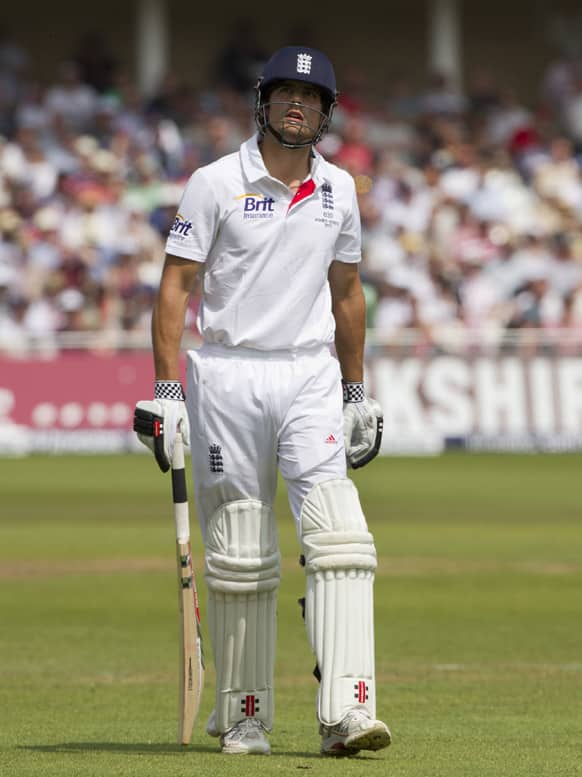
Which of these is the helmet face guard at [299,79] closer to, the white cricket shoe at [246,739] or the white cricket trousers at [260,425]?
the white cricket trousers at [260,425]

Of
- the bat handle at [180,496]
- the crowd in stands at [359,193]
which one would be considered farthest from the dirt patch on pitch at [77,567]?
the crowd in stands at [359,193]

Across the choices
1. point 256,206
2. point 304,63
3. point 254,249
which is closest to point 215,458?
point 254,249

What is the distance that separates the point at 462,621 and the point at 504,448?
12467 mm

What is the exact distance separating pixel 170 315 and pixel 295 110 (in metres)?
0.81

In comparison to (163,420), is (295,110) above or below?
above

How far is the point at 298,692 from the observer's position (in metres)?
8.02

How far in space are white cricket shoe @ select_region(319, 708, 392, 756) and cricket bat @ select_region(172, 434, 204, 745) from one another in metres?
0.45

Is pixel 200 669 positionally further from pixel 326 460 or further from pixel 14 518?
pixel 14 518

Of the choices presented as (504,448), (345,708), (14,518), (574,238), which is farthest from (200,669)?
(574,238)

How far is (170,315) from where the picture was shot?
249 inches

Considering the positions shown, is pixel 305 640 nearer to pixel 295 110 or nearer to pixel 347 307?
pixel 347 307

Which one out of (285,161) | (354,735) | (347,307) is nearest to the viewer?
(354,735)

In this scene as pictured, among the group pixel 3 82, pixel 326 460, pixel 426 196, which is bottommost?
pixel 326 460

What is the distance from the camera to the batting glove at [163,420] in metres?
6.25
